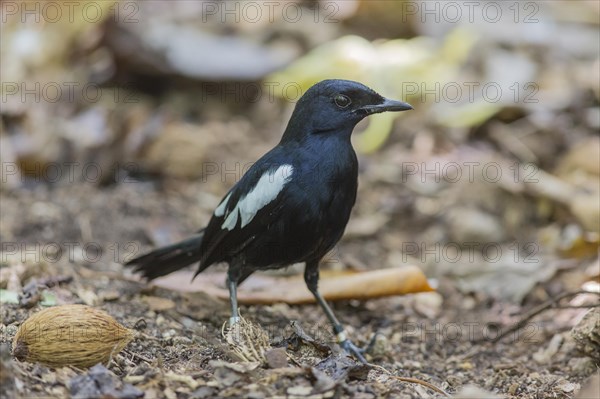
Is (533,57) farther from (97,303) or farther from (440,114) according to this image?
(97,303)

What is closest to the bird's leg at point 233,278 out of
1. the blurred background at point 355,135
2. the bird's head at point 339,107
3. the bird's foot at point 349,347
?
the bird's foot at point 349,347

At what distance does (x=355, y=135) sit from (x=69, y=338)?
13.5ft

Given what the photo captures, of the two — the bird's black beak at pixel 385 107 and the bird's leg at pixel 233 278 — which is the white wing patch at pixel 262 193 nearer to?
the bird's leg at pixel 233 278

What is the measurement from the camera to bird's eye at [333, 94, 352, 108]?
13.1ft

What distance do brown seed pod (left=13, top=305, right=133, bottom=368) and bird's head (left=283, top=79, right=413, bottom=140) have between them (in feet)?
4.68

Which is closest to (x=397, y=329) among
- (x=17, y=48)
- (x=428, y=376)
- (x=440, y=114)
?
(x=428, y=376)

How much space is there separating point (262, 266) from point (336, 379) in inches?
52.1

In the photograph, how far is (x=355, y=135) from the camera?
6.76 metres

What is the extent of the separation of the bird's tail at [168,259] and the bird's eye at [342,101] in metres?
1.14

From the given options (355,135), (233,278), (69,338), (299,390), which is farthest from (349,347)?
(355,135)

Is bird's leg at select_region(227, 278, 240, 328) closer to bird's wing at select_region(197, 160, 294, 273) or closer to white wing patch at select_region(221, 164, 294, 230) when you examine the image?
bird's wing at select_region(197, 160, 294, 273)

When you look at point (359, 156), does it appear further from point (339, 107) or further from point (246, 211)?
point (246, 211)

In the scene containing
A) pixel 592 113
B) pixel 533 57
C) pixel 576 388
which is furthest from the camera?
pixel 533 57

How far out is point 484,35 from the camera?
7.53 m
